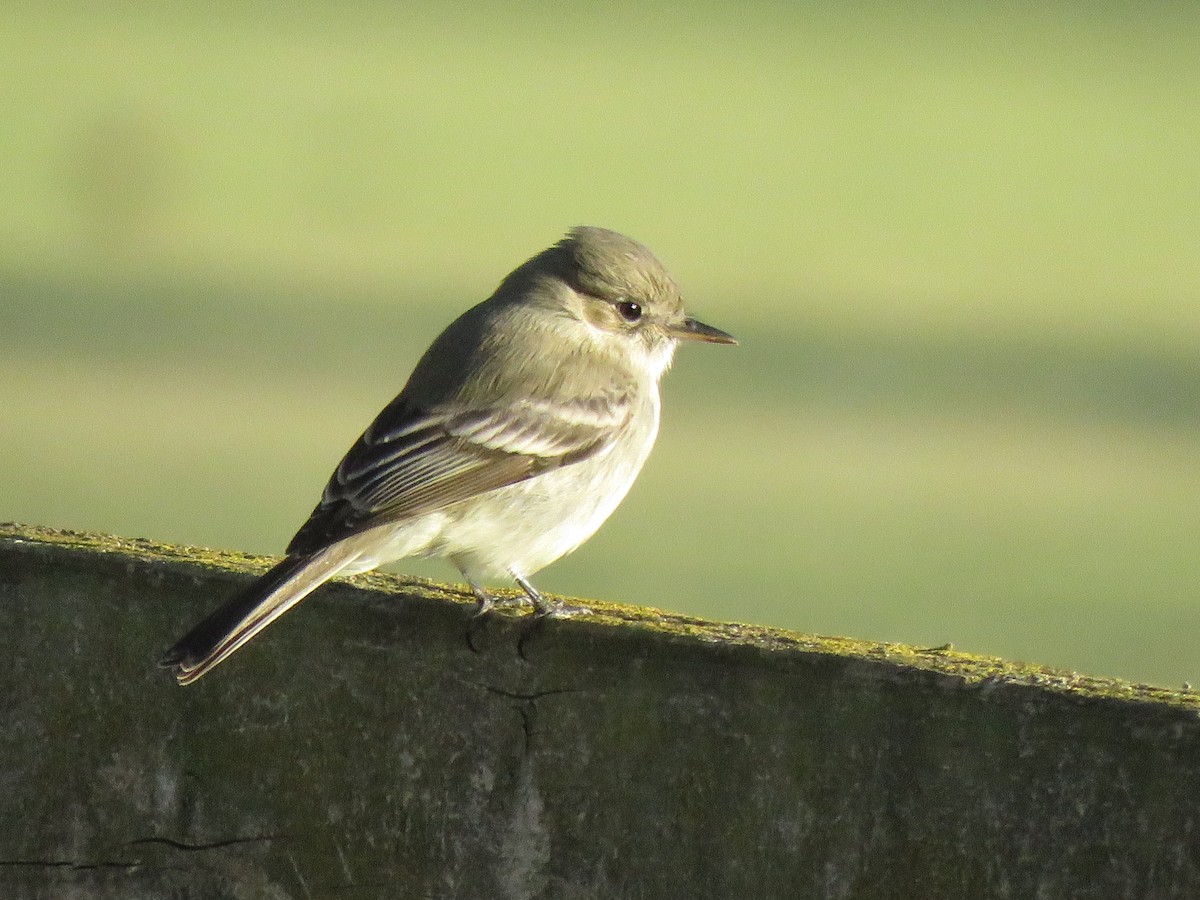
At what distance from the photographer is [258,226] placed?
38.3 m

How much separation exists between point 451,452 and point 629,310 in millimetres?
1154

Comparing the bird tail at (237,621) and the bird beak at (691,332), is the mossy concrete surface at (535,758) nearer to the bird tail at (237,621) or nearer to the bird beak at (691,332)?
the bird tail at (237,621)

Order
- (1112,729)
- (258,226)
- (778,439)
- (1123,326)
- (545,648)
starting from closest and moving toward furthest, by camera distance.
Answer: (1112,729), (545,648), (778,439), (1123,326), (258,226)

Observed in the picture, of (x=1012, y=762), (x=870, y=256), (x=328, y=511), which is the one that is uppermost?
(x=870, y=256)

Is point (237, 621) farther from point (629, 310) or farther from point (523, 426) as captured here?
point (629, 310)

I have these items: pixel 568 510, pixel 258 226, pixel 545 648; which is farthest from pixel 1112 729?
pixel 258 226

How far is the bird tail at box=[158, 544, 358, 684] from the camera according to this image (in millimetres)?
3314

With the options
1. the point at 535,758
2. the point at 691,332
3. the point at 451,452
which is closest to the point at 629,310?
the point at 691,332

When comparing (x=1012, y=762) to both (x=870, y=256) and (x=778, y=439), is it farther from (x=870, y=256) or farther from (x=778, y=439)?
(x=870, y=256)

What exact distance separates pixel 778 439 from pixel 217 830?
2113cm

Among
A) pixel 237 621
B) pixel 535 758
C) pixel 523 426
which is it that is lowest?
pixel 535 758

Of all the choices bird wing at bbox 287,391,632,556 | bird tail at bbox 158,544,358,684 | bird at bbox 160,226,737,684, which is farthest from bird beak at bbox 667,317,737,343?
bird tail at bbox 158,544,358,684

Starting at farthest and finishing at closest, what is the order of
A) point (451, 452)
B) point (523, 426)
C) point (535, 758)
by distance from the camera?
point (523, 426) < point (451, 452) < point (535, 758)

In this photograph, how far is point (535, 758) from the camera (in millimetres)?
3152
